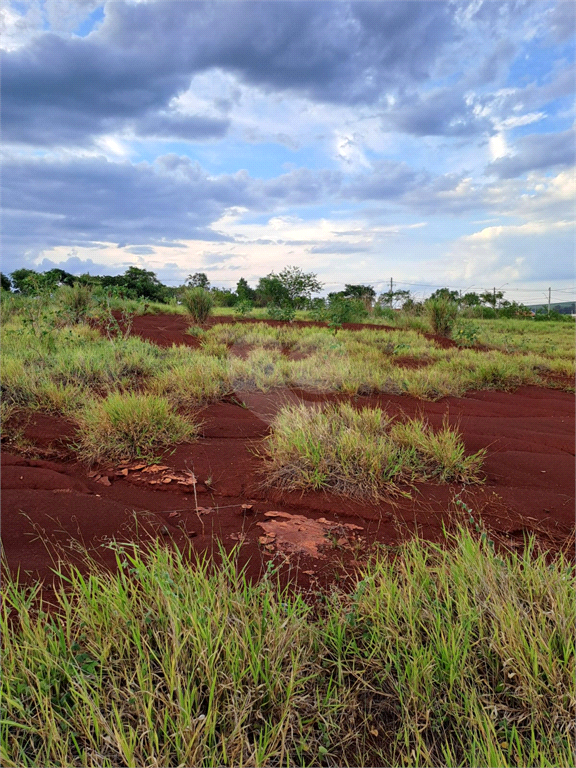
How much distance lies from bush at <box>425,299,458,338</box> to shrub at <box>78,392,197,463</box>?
10.9 metres

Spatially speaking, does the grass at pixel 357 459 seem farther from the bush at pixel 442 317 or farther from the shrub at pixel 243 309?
the shrub at pixel 243 309

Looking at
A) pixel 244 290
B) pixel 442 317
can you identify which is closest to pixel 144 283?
pixel 244 290

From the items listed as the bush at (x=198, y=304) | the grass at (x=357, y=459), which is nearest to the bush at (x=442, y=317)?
the bush at (x=198, y=304)

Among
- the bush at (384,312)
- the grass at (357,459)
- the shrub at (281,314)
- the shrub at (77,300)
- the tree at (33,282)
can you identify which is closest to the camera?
the grass at (357,459)

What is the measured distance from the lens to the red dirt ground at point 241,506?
2.46 metres

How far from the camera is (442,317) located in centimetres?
1367

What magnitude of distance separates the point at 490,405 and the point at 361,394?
61.3 inches

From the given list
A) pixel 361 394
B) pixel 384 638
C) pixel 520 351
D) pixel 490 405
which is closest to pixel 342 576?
pixel 384 638

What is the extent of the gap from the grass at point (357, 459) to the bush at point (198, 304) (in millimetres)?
10349

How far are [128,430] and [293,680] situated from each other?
278 centimetres

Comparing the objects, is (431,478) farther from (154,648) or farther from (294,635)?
(154,648)

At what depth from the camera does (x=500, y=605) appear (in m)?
1.71

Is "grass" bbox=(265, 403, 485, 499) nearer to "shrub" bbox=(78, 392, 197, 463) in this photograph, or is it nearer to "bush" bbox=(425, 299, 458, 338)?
"shrub" bbox=(78, 392, 197, 463)

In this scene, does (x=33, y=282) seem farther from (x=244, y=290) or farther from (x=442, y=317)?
(x=244, y=290)
